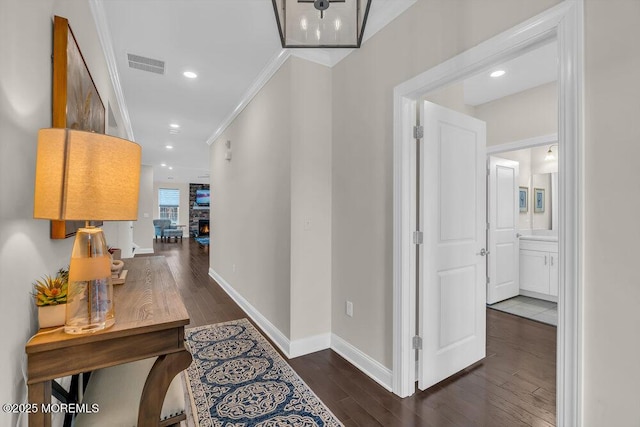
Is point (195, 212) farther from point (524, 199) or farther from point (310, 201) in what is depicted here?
point (524, 199)

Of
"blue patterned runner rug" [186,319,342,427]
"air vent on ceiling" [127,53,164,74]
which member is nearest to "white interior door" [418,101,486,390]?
"blue patterned runner rug" [186,319,342,427]

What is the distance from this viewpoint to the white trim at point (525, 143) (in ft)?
11.2

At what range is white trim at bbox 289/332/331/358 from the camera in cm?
261

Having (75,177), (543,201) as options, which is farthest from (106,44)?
(543,201)

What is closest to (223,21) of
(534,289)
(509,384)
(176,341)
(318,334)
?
(176,341)

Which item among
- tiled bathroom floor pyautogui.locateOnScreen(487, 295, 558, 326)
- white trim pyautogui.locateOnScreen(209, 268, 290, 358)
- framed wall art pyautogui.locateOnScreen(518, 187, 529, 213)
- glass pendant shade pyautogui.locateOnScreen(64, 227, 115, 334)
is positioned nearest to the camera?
glass pendant shade pyautogui.locateOnScreen(64, 227, 115, 334)

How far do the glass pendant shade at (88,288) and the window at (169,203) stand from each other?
1407cm

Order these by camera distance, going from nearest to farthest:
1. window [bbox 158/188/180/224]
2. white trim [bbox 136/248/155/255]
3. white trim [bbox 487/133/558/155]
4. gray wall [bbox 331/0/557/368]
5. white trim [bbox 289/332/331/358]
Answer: gray wall [bbox 331/0/557/368] < white trim [bbox 289/332/331/358] < white trim [bbox 487/133/558/155] < white trim [bbox 136/248/155/255] < window [bbox 158/188/180/224]

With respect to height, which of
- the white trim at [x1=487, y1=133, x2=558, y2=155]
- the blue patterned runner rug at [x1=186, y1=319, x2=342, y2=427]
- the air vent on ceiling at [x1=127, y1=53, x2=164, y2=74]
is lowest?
the blue patterned runner rug at [x1=186, y1=319, x2=342, y2=427]

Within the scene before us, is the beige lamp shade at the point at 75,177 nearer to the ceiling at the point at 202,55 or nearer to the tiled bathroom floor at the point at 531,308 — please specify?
the ceiling at the point at 202,55

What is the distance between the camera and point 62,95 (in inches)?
50.9

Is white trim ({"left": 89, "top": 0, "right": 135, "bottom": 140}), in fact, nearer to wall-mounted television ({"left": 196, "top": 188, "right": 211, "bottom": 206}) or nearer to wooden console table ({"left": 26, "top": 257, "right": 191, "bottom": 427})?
wooden console table ({"left": 26, "top": 257, "right": 191, "bottom": 427})

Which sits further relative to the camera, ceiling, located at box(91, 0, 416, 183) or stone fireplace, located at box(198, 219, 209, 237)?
stone fireplace, located at box(198, 219, 209, 237)

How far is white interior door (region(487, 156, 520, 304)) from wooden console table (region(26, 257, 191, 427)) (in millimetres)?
4014
